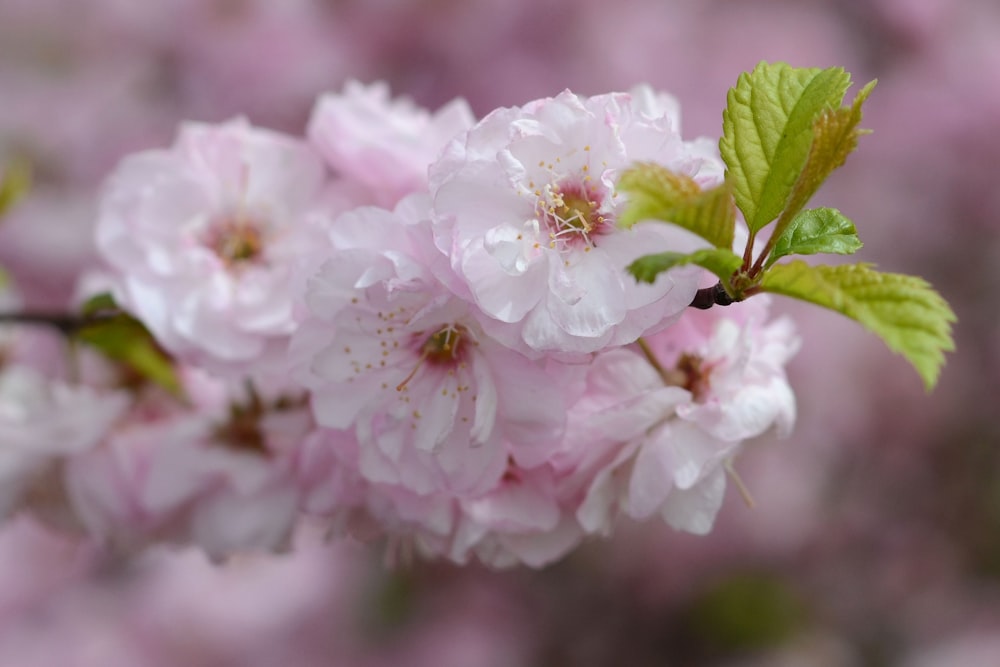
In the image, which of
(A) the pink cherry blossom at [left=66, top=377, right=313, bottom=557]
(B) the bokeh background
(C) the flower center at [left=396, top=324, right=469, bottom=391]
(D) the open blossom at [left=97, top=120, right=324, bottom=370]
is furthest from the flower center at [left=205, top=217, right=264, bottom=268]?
(B) the bokeh background

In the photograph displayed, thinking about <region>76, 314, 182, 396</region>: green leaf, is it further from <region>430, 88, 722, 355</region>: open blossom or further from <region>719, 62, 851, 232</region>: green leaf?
<region>719, 62, 851, 232</region>: green leaf

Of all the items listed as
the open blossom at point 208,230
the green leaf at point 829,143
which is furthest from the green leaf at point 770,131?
the open blossom at point 208,230

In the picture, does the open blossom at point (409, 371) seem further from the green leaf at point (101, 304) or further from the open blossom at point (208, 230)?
the green leaf at point (101, 304)

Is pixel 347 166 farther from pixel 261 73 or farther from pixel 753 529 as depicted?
pixel 753 529

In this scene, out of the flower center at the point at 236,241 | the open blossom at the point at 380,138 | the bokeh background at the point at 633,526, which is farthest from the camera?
the bokeh background at the point at 633,526

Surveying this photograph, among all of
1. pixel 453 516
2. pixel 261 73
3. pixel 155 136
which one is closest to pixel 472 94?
pixel 261 73

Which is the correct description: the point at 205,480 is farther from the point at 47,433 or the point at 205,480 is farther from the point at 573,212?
the point at 573,212
